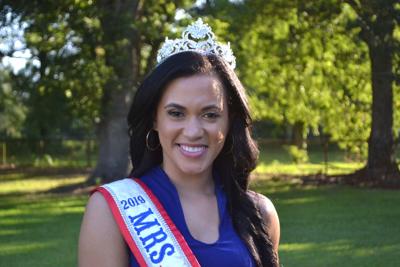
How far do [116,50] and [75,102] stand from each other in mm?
1910

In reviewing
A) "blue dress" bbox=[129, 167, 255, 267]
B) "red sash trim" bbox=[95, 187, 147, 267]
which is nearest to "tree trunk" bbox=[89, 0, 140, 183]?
"blue dress" bbox=[129, 167, 255, 267]

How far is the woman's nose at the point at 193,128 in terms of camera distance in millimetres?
1795

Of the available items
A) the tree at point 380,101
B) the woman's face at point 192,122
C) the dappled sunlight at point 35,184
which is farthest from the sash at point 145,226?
the dappled sunlight at point 35,184

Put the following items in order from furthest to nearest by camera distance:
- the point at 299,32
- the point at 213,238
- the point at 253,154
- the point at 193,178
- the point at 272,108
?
the point at 272,108 < the point at 299,32 < the point at 253,154 < the point at 193,178 < the point at 213,238

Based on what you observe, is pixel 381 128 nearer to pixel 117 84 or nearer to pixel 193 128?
pixel 117 84

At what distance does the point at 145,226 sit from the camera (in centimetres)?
187

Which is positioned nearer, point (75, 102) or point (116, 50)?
point (116, 50)

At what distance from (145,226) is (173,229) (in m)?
0.11

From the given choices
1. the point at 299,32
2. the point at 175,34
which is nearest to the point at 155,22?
the point at 175,34

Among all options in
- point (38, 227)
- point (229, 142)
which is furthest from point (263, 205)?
point (38, 227)

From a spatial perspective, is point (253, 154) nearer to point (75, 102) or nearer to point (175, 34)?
point (175, 34)

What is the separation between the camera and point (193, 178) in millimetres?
1876

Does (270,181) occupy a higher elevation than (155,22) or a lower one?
lower

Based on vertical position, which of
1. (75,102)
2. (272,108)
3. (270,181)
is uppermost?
(75,102)
